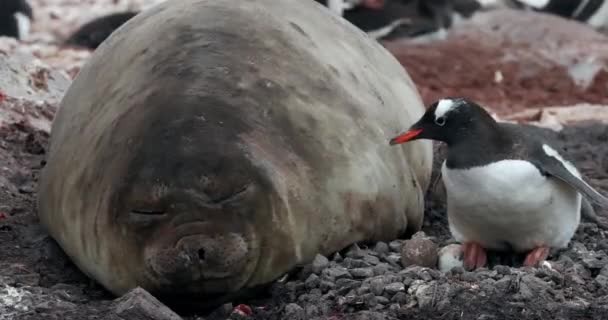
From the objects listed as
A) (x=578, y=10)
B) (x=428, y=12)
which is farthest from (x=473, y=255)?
(x=578, y=10)

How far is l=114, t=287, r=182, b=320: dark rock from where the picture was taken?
142 inches

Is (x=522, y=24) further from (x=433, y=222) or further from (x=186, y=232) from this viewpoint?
(x=186, y=232)

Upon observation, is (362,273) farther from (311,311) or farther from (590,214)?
(590,214)

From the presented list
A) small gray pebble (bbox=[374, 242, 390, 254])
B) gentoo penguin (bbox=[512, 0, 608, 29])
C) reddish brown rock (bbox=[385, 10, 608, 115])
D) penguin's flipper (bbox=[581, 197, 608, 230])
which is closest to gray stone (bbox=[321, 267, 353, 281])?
small gray pebble (bbox=[374, 242, 390, 254])

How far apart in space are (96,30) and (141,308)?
21.1 feet

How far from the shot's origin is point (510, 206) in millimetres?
4180

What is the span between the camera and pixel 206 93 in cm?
413

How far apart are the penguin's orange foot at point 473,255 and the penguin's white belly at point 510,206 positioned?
0.08 feet

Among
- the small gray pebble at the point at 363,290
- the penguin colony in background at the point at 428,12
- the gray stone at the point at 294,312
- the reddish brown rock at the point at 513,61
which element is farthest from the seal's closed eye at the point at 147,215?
the penguin colony in background at the point at 428,12

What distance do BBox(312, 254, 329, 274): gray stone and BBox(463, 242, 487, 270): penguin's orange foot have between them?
53 centimetres

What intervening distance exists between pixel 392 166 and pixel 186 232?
112cm

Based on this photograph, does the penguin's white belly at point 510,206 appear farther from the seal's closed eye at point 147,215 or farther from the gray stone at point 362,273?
the seal's closed eye at point 147,215

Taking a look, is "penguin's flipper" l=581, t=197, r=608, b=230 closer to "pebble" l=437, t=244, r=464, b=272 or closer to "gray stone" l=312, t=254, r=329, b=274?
"pebble" l=437, t=244, r=464, b=272

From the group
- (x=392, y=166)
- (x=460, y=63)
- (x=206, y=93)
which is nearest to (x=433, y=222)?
(x=392, y=166)
